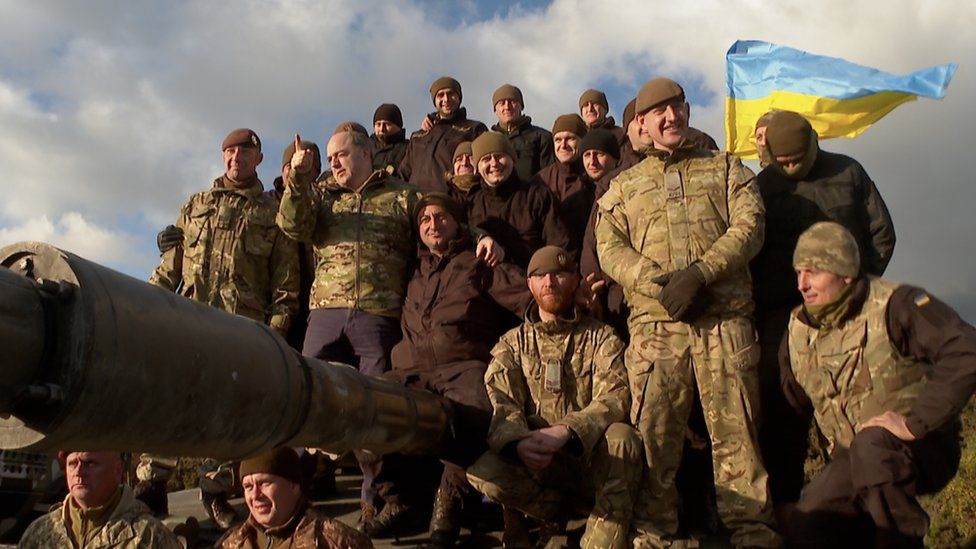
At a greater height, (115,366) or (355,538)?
(115,366)

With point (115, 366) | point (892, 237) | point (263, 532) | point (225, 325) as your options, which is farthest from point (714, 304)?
point (115, 366)

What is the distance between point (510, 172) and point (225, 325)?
4718mm

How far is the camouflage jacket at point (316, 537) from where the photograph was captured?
5.03 metres

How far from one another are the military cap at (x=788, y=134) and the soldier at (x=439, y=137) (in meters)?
3.19

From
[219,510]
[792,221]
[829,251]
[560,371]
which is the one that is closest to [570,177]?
[792,221]

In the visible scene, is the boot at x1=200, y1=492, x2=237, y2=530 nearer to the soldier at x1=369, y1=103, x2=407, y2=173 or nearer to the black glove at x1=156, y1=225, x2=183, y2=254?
the black glove at x1=156, y1=225, x2=183, y2=254

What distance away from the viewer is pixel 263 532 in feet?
17.1

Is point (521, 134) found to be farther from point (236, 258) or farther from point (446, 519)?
point (446, 519)

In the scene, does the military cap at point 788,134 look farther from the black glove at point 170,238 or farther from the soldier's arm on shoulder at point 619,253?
the black glove at point 170,238

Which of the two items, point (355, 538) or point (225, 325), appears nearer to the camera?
point (225, 325)

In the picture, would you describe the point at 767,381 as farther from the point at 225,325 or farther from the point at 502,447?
the point at 225,325

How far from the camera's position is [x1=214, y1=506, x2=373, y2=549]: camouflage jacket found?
503cm

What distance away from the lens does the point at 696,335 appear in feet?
18.6

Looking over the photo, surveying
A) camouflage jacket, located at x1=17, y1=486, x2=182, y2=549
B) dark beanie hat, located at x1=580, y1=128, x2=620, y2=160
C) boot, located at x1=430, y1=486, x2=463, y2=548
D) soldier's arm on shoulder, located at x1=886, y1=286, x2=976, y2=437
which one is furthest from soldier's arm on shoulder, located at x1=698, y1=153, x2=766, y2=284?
camouflage jacket, located at x1=17, y1=486, x2=182, y2=549
